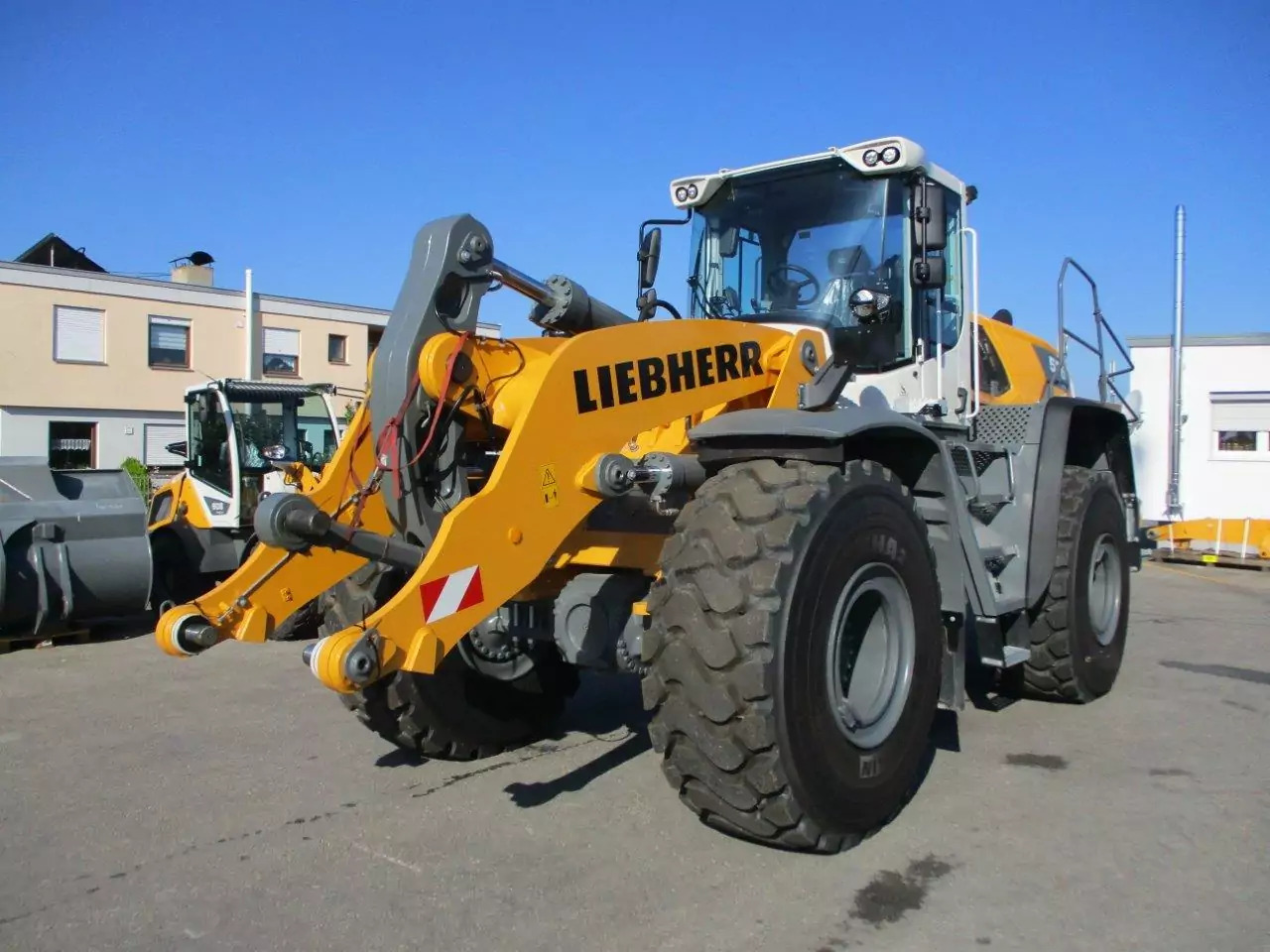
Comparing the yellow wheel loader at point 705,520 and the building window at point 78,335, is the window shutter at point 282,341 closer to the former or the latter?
the building window at point 78,335

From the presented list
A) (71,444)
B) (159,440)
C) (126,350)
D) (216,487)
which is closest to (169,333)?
(126,350)

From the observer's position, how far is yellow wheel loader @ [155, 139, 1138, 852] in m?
3.45

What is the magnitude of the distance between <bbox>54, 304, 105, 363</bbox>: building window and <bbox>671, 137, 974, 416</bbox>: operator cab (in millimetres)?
24731

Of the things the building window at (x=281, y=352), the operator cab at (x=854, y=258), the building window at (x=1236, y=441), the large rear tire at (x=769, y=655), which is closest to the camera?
the large rear tire at (x=769, y=655)

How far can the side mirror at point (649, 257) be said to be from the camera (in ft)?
17.7

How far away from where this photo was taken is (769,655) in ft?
11.2

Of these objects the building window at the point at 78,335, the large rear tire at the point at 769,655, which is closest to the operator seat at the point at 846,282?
the large rear tire at the point at 769,655

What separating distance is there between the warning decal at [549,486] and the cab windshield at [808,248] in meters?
2.12

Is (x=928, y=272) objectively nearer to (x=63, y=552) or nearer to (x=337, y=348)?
(x=63, y=552)

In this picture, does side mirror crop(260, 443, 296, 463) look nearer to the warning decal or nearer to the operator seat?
the operator seat

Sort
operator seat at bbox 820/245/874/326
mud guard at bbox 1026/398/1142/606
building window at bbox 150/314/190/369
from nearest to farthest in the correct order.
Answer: operator seat at bbox 820/245/874/326 < mud guard at bbox 1026/398/1142/606 < building window at bbox 150/314/190/369

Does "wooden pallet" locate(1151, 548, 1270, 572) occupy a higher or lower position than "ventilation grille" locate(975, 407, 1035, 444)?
lower

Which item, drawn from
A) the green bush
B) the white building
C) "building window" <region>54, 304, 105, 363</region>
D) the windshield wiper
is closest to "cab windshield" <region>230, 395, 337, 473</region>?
the windshield wiper

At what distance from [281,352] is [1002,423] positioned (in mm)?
26605
